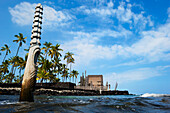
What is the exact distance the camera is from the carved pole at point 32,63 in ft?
16.9

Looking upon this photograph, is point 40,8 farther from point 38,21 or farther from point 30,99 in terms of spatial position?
point 30,99

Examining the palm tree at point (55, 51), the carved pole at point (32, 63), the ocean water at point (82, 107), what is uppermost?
the palm tree at point (55, 51)

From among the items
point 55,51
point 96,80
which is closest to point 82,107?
point 55,51

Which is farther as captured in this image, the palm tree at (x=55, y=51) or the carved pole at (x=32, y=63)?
the palm tree at (x=55, y=51)

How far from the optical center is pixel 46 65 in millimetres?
37906

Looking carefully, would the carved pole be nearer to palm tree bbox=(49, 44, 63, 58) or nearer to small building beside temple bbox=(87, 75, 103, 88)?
palm tree bbox=(49, 44, 63, 58)

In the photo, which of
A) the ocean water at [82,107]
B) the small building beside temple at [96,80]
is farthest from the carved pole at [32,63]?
the small building beside temple at [96,80]

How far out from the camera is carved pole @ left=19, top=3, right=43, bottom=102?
5150mm

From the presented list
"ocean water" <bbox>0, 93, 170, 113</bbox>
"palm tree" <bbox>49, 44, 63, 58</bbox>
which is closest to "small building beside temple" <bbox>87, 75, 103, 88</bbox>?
"palm tree" <bbox>49, 44, 63, 58</bbox>

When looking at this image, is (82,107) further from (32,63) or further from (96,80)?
(96,80)

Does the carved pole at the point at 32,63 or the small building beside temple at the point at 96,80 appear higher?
the carved pole at the point at 32,63

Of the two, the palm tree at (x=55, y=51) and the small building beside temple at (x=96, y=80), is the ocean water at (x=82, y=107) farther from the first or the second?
the small building beside temple at (x=96, y=80)

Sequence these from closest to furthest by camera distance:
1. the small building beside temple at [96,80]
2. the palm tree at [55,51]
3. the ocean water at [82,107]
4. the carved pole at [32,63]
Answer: the ocean water at [82,107] → the carved pole at [32,63] → the palm tree at [55,51] → the small building beside temple at [96,80]

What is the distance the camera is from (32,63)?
5.44 m
